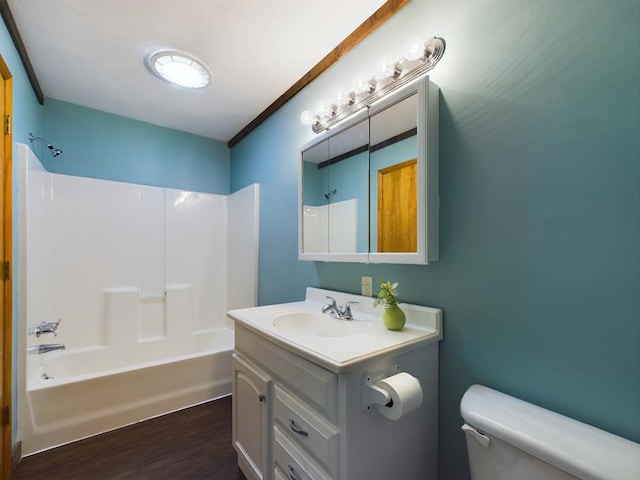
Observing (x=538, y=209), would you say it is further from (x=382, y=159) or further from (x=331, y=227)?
(x=331, y=227)

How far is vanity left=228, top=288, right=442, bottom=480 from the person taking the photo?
855 mm

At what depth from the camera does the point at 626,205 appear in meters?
0.73

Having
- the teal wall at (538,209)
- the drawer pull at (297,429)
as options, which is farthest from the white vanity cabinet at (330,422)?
the teal wall at (538,209)

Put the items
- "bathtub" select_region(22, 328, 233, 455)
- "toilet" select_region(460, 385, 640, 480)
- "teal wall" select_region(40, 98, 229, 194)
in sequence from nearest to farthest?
"toilet" select_region(460, 385, 640, 480)
"bathtub" select_region(22, 328, 233, 455)
"teal wall" select_region(40, 98, 229, 194)

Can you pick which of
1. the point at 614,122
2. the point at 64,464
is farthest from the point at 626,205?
the point at 64,464

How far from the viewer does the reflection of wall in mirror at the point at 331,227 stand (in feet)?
4.86

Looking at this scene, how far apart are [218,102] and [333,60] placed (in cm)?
105

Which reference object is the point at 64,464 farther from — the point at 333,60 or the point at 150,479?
the point at 333,60

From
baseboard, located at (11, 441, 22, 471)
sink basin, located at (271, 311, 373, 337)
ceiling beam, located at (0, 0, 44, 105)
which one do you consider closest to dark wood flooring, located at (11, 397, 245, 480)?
baseboard, located at (11, 441, 22, 471)

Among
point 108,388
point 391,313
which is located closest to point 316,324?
point 391,313

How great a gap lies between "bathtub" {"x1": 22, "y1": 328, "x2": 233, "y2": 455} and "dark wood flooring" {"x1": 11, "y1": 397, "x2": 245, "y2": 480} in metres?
0.09

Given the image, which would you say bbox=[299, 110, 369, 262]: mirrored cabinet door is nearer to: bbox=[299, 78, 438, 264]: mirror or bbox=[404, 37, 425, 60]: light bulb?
bbox=[299, 78, 438, 264]: mirror

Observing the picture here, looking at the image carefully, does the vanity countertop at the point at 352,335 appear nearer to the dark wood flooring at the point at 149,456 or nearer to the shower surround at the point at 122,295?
the dark wood flooring at the point at 149,456

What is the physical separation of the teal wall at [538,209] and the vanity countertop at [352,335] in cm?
8
